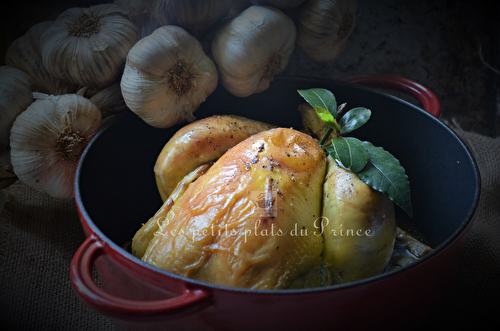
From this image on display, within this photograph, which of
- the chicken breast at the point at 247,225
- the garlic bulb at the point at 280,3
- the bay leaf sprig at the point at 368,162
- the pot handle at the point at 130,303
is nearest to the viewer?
the pot handle at the point at 130,303

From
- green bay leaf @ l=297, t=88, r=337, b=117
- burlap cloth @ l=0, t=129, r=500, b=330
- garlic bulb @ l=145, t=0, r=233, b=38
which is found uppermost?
garlic bulb @ l=145, t=0, r=233, b=38

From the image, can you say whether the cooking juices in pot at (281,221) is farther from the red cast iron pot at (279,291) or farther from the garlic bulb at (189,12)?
the garlic bulb at (189,12)

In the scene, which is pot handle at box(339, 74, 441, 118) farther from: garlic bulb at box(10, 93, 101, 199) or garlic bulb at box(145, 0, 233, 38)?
garlic bulb at box(10, 93, 101, 199)

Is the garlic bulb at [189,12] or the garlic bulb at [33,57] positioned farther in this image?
the garlic bulb at [33,57]

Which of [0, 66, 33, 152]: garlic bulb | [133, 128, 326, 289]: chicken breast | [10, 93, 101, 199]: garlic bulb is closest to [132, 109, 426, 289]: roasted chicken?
[133, 128, 326, 289]: chicken breast

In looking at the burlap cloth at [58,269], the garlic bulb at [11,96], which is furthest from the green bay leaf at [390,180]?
the garlic bulb at [11,96]

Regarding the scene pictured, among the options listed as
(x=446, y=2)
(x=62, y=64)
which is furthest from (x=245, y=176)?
(x=446, y=2)
